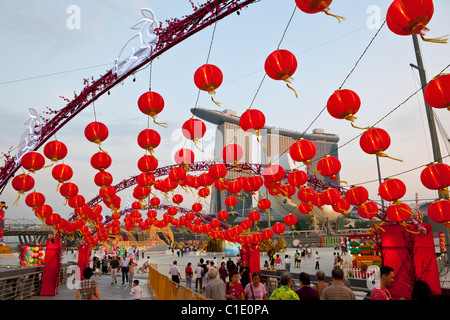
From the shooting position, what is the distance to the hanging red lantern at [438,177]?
269 inches

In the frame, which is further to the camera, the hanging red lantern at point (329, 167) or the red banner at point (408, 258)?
the red banner at point (408, 258)

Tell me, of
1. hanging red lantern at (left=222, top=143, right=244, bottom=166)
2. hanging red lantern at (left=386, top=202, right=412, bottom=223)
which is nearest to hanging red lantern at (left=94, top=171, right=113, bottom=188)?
hanging red lantern at (left=222, top=143, right=244, bottom=166)

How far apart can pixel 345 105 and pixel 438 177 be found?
3.12m

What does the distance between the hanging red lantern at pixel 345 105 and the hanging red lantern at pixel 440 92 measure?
3.74 feet

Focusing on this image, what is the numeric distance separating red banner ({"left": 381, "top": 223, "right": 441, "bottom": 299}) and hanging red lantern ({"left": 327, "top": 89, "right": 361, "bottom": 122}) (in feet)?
18.6

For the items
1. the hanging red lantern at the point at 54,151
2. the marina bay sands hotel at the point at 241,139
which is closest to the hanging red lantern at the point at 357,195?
the hanging red lantern at the point at 54,151

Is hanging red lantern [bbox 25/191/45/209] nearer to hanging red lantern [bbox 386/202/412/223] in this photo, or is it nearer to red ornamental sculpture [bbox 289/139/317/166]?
red ornamental sculpture [bbox 289/139/317/166]

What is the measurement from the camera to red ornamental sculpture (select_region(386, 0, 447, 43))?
12.4 feet

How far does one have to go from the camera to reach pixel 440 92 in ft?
15.0

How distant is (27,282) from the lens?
10922 millimetres

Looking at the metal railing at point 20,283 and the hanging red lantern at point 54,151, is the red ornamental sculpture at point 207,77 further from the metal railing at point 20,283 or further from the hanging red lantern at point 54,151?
the metal railing at point 20,283
